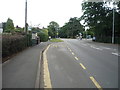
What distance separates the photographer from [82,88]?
21.2ft

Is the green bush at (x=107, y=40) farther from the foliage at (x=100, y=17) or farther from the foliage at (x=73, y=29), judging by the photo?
the foliage at (x=73, y=29)

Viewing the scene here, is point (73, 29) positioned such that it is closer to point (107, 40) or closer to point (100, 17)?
point (100, 17)

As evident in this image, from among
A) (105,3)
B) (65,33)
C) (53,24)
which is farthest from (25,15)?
(53,24)

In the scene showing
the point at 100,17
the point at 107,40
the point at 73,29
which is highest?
the point at 73,29

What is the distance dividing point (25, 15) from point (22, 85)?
23031 mm

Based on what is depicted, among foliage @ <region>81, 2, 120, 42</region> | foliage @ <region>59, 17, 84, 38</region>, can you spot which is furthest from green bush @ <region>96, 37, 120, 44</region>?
foliage @ <region>59, 17, 84, 38</region>

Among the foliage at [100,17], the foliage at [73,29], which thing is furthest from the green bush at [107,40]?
the foliage at [73,29]

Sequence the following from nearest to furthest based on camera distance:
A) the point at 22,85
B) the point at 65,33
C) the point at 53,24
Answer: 1. the point at 22,85
2. the point at 65,33
3. the point at 53,24

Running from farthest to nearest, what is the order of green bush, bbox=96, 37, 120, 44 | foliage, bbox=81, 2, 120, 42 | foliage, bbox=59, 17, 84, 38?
foliage, bbox=59, 17, 84, 38 → foliage, bbox=81, 2, 120, 42 → green bush, bbox=96, 37, 120, 44

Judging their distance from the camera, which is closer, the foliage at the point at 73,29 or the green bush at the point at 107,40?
the green bush at the point at 107,40

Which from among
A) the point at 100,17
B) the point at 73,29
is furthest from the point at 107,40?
the point at 73,29

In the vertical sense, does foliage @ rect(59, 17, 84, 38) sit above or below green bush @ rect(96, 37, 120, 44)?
above

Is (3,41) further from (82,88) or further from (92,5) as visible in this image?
(92,5)

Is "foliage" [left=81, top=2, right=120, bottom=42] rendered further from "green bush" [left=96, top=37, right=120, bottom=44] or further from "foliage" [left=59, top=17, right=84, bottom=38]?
"foliage" [left=59, top=17, right=84, bottom=38]
